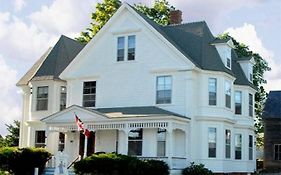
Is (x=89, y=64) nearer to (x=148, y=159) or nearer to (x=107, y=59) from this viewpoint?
(x=107, y=59)

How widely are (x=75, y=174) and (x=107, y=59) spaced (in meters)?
9.15

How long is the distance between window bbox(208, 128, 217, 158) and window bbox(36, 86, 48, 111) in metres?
12.2

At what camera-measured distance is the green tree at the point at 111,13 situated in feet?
158

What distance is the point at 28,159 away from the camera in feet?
106

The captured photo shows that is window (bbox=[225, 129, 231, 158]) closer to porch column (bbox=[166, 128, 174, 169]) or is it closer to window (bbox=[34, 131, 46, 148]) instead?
porch column (bbox=[166, 128, 174, 169])

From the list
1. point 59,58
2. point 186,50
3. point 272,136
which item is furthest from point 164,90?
point 272,136

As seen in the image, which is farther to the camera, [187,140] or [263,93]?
[263,93]

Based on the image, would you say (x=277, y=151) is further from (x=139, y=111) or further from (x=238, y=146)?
(x=139, y=111)

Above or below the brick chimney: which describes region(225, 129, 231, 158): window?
below

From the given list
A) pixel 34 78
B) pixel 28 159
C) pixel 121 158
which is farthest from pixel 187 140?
pixel 34 78

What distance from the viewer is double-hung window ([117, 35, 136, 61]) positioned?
112 ft

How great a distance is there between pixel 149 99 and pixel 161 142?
3.06m

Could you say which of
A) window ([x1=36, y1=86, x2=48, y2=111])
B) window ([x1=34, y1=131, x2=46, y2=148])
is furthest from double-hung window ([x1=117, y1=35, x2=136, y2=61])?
window ([x1=34, y1=131, x2=46, y2=148])

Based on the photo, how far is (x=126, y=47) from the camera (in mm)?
34312
